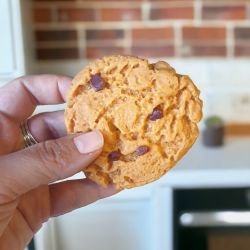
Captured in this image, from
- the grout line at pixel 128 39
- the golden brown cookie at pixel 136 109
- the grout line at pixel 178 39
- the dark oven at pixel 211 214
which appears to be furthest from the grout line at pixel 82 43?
the golden brown cookie at pixel 136 109

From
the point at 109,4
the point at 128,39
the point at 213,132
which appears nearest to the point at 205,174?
the point at 213,132

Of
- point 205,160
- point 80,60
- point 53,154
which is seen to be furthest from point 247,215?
point 53,154

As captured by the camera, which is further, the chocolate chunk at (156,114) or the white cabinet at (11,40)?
the white cabinet at (11,40)

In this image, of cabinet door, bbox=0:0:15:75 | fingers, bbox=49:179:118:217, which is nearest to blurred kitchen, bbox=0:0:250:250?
cabinet door, bbox=0:0:15:75

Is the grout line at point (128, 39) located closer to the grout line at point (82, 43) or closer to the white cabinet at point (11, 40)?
the grout line at point (82, 43)

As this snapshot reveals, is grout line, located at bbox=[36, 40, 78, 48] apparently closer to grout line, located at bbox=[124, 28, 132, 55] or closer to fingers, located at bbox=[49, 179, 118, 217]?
grout line, located at bbox=[124, 28, 132, 55]

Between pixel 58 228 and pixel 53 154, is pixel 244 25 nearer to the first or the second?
pixel 58 228

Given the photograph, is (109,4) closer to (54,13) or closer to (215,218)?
(54,13)
